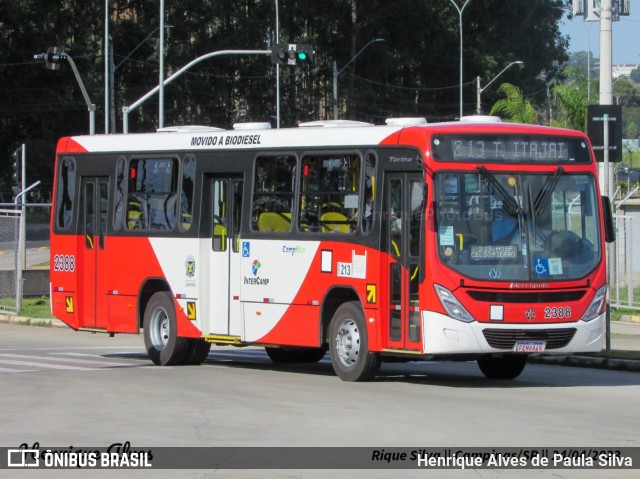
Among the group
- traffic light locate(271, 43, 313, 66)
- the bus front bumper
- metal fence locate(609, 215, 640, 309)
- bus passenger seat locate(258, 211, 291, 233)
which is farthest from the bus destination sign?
traffic light locate(271, 43, 313, 66)

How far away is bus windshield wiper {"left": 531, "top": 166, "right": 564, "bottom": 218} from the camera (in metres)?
16.7

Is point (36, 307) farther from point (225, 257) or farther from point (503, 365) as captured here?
point (503, 365)

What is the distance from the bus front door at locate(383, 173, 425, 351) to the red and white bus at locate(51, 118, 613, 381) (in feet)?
0.07

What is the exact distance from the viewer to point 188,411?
14148mm

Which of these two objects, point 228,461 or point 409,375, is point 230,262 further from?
point 228,461

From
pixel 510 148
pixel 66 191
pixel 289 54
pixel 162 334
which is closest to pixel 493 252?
pixel 510 148

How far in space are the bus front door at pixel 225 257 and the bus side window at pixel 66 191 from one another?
128 inches

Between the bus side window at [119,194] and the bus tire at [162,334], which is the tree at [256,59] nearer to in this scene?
the bus side window at [119,194]

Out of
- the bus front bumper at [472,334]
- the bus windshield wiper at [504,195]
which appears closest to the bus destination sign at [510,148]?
the bus windshield wiper at [504,195]

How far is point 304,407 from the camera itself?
14.5 m

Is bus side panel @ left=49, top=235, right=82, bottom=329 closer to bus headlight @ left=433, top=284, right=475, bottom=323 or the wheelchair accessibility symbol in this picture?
bus headlight @ left=433, top=284, right=475, bottom=323

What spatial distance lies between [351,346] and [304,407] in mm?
2987

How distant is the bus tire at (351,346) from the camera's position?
17188mm

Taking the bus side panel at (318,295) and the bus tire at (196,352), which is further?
the bus tire at (196,352)
